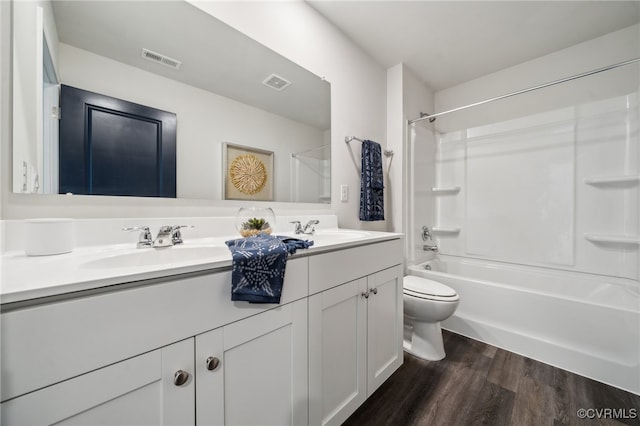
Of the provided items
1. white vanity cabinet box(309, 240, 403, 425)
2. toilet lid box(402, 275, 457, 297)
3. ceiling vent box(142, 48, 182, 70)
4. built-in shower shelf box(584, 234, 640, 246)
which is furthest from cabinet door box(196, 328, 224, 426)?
built-in shower shelf box(584, 234, 640, 246)

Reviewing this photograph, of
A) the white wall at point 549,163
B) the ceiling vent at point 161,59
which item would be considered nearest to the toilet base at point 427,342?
the white wall at point 549,163

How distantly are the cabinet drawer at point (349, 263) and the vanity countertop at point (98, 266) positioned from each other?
4 cm

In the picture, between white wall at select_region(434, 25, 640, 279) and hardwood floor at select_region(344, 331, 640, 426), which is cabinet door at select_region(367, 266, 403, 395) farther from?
white wall at select_region(434, 25, 640, 279)

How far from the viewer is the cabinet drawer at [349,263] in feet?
2.99

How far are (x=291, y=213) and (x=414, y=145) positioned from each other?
1.49 metres

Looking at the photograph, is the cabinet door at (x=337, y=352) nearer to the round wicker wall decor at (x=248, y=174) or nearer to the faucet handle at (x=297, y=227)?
the faucet handle at (x=297, y=227)

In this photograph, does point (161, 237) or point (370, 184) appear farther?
point (370, 184)

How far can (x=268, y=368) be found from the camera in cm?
76

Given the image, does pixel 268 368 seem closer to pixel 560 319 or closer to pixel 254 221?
pixel 254 221

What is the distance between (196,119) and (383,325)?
1375 mm

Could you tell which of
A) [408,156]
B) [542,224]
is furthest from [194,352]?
[542,224]

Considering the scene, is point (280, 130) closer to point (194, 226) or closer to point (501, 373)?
point (194, 226)

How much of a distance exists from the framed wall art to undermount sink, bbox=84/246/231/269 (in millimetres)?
→ 377

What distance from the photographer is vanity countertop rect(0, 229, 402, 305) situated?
43 centimetres
